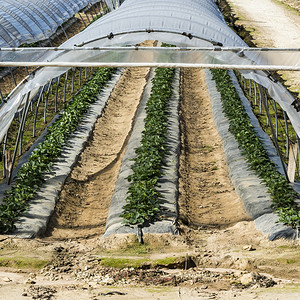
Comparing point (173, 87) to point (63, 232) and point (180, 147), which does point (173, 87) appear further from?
point (63, 232)

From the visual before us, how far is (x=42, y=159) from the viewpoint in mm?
11125

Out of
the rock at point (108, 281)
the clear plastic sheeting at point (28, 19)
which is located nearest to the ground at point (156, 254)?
the rock at point (108, 281)

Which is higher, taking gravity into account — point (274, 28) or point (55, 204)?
point (274, 28)

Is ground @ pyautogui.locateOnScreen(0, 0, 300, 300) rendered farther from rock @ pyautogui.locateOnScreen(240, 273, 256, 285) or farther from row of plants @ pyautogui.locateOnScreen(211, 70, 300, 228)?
row of plants @ pyautogui.locateOnScreen(211, 70, 300, 228)

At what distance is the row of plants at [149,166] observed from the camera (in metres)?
8.84

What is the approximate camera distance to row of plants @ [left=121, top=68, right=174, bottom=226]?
8836mm

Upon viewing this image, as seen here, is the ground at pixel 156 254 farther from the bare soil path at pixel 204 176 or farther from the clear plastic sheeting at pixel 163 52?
the clear plastic sheeting at pixel 163 52

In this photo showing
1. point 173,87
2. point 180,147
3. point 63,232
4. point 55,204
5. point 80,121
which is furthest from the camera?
point 173,87

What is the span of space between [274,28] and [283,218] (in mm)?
26082

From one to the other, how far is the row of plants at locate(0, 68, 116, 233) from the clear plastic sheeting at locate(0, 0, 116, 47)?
4.02 m

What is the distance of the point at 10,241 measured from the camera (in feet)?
26.5

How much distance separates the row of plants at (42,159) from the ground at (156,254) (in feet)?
1.90

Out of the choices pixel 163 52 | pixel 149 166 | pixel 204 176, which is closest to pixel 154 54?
pixel 163 52

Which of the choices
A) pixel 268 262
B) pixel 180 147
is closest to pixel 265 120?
pixel 180 147
